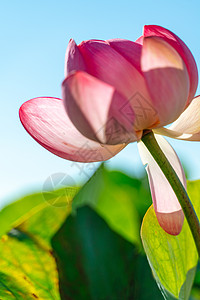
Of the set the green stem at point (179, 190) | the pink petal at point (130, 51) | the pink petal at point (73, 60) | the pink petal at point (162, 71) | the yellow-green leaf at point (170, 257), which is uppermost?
the pink petal at point (73, 60)

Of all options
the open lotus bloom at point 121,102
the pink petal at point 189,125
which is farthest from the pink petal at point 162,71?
the pink petal at point 189,125

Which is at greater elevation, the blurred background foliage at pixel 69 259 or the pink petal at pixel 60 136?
the pink petal at pixel 60 136

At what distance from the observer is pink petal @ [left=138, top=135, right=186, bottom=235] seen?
51cm

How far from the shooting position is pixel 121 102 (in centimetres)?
39

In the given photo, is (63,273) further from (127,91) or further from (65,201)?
(127,91)

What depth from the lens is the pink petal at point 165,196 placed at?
0.51 metres

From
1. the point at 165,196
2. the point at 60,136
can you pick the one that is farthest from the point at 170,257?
the point at 60,136

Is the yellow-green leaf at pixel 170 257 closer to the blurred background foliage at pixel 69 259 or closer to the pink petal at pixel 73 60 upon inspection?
the blurred background foliage at pixel 69 259

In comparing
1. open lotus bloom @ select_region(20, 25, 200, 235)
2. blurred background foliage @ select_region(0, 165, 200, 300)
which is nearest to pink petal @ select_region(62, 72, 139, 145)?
open lotus bloom @ select_region(20, 25, 200, 235)

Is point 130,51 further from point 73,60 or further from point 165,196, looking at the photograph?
point 165,196

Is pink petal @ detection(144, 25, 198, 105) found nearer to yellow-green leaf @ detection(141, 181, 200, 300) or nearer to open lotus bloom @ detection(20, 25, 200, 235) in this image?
open lotus bloom @ detection(20, 25, 200, 235)

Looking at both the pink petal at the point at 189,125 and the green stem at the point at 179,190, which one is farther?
the pink petal at the point at 189,125

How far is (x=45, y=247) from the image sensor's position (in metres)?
0.50

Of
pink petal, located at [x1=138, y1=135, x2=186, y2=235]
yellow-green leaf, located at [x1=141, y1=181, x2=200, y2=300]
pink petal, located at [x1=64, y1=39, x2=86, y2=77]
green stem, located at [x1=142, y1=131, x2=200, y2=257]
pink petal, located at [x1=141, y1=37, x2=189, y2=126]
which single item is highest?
pink petal, located at [x1=64, y1=39, x2=86, y2=77]
